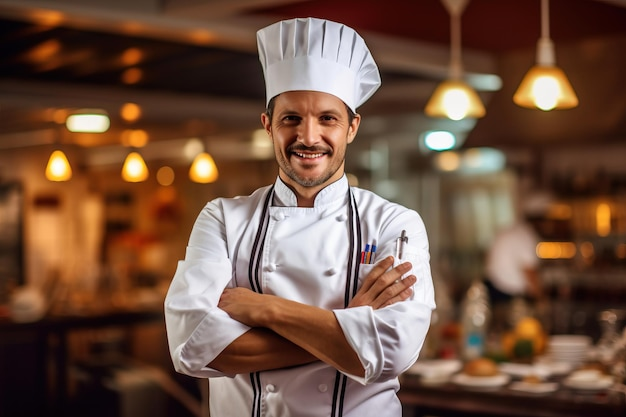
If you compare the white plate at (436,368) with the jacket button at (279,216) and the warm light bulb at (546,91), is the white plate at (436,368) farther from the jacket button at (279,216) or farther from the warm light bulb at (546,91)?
the jacket button at (279,216)

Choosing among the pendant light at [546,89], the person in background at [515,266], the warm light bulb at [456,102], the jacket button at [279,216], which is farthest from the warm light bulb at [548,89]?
the person in background at [515,266]

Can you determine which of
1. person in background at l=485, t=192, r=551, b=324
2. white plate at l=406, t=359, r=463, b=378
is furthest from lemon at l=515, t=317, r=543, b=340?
Answer: person in background at l=485, t=192, r=551, b=324

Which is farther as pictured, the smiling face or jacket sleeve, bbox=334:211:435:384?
the smiling face

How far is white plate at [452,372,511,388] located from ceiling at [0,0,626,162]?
232cm

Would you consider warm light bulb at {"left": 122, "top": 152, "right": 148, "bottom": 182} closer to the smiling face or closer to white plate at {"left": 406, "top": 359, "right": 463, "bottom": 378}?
white plate at {"left": 406, "top": 359, "right": 463, "bottom": 378}

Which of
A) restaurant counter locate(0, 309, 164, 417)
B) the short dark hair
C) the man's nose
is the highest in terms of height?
the short dark hair

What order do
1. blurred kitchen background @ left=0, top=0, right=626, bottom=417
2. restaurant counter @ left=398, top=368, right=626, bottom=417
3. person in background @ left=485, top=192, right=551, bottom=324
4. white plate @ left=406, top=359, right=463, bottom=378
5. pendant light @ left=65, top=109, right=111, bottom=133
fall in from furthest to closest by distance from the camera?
pendant light @ left=65, top=109, right=111, bottom=133, person in background @ left=485, top=192, right=551, bottom=324, blurred kitchen background @ left=0, top=0, right=626, bottom=417, white plate @ left=406, top=359, right=463, bottom=378, restaurant counter @ left=398, top=368, right=626, bottom=417

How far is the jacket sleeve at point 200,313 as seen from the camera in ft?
6.86

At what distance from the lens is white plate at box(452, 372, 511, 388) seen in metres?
4.15

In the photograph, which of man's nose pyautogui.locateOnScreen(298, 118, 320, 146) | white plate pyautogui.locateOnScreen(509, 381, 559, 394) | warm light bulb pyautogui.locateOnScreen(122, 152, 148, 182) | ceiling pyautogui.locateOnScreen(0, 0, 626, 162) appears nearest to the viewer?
man's nose pyautogui.locateOnScreen(298, 118, 320, 146)

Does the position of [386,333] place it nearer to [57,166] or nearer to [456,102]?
[456,102]

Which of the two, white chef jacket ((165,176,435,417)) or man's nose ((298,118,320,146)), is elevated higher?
man's nose ((298,118,320,146))

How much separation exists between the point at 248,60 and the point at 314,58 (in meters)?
5.18

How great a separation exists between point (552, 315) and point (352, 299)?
5925 mm
